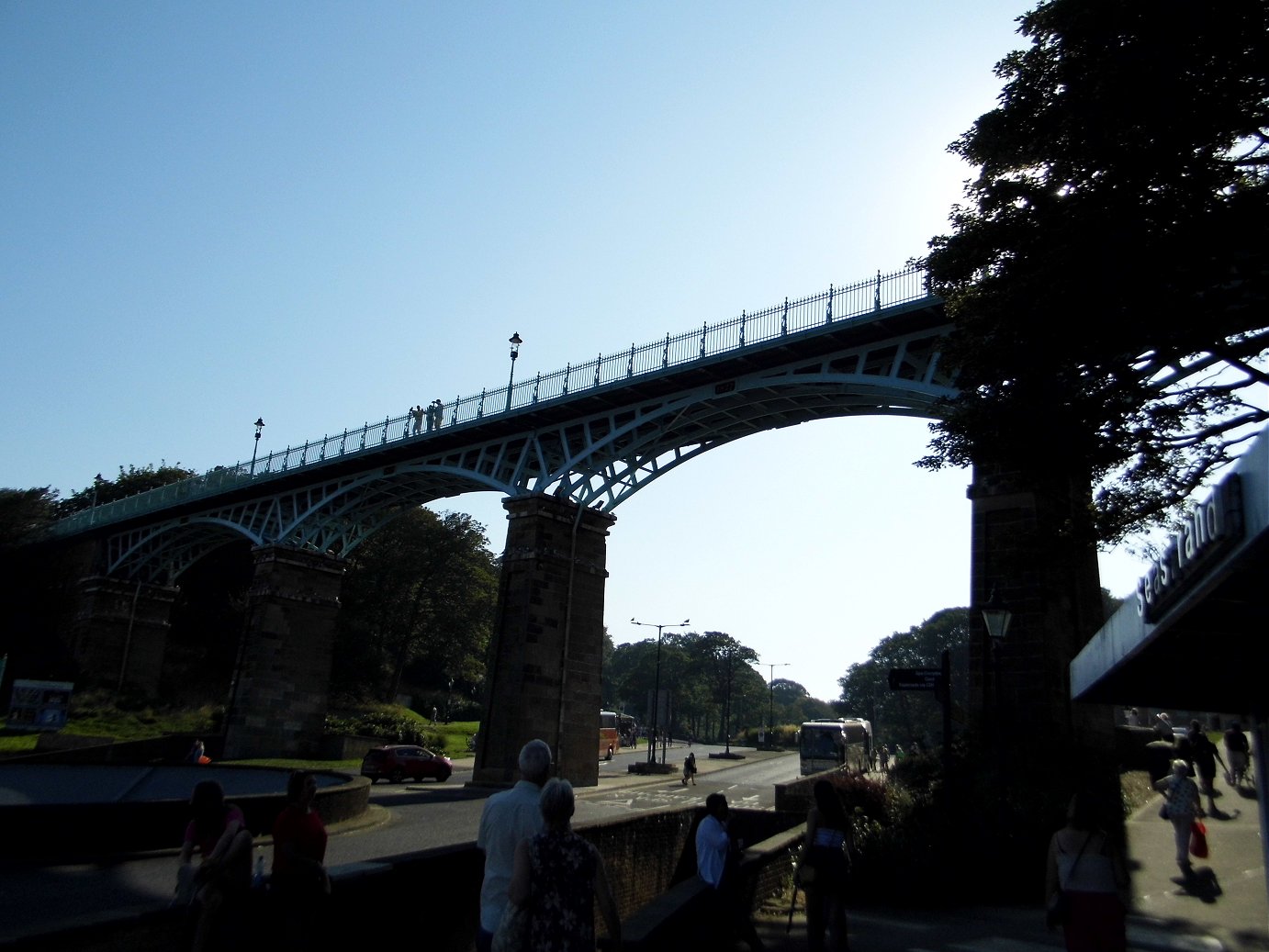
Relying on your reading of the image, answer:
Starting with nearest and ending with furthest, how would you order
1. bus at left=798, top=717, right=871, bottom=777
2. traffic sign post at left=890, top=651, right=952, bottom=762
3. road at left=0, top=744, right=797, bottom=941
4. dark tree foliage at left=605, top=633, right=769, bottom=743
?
1. road at left=0, top=744, right=797, bottom=941
2. traffic sign post at left=890, top=651, right=952, bottom=762
3. bus at left=798, top=717, right=871, bottom=777
4. dark tree foliage at left=605, top=633, right=769, bottom=743

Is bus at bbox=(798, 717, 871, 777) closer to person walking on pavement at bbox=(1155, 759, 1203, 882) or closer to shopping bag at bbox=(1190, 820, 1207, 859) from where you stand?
shopping bag at bbox=(1190, 820, 1207, 859)

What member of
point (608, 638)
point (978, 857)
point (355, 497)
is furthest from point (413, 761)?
point (608, 638)

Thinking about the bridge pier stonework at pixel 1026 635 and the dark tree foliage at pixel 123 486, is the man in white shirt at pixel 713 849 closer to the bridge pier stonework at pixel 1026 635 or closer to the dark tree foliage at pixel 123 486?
the bridge pier stonework at pixel 1026 635

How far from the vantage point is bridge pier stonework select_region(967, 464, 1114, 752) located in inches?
689

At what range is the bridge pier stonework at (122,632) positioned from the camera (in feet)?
163

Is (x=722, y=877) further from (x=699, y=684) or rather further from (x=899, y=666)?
(x=899, y=666)

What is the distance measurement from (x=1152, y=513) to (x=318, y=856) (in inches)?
472

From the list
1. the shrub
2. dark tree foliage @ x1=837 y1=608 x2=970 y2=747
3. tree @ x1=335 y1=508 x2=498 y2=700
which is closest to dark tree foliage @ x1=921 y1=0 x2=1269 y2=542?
the shrub

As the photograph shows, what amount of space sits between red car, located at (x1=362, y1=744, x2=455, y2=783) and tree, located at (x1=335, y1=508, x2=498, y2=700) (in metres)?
27.3

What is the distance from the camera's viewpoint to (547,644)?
28.9 m

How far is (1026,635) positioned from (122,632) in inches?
1948

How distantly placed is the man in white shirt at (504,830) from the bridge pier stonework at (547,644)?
75.5ft

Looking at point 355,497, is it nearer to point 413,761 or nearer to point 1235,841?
point 413,761

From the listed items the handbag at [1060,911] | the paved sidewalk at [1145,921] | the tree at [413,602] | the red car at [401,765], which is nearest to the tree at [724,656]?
the tree at [413,602]
